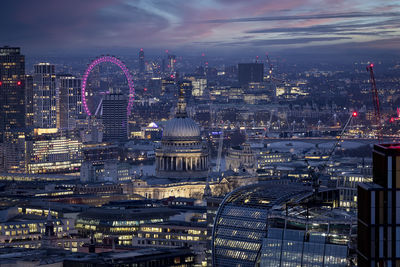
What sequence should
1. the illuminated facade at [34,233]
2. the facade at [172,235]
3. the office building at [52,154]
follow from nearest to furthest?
1. the facade at [172,235]
2. the illuminated facade at [34,233]
3. the office building at [52,154]

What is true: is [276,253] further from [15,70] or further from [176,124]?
[15,70]

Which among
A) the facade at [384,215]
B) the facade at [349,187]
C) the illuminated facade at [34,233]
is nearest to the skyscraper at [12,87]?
the illuminated facade at [34,233]

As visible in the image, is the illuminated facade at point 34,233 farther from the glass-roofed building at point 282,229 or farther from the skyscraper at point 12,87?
the skyscraper at point 12,87

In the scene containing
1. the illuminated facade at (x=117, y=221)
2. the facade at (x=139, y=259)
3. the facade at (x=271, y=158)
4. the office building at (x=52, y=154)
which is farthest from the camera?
the office building at (x=52, y=154)

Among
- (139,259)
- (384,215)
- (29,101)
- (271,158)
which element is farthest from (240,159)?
(384,215)

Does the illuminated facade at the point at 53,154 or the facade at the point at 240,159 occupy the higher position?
the facade at the point at 240,159

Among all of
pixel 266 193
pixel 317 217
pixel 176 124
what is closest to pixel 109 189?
pixel 176 124

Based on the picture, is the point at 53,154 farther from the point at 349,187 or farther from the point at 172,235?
the point at 349,187
